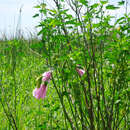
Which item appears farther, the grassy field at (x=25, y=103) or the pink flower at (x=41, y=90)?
the grassy field at (x=25, y=103)

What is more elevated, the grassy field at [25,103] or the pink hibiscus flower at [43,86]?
the pink hibiscus flower at [43,86]

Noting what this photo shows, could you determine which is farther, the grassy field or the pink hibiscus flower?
the grassy field

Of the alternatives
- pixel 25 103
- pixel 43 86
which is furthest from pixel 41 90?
pixel 25 103

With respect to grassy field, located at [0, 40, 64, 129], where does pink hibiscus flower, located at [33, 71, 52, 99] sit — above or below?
above

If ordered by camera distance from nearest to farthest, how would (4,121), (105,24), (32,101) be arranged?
1. (105,24)
2. (4,121)
3. (32,101)

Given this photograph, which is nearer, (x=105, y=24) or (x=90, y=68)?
(x=105, y=24)

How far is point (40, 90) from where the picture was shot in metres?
1.27

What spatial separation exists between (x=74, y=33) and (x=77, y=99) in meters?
0.39

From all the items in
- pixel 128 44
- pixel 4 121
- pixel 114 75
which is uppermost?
pixel 128 44

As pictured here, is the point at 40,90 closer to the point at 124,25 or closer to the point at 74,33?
the point at 74,33

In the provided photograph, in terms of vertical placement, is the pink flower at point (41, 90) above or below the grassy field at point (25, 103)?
above

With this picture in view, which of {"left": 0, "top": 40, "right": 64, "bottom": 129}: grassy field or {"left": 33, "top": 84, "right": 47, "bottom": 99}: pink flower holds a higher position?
{"left": 33, "top": 84, "right": 47, "bottom": 99}: pink flower

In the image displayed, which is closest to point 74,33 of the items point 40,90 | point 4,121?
point 40,90

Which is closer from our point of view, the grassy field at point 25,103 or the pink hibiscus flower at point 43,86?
the pink hibiscus flower at point 43,86
